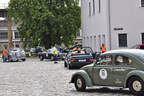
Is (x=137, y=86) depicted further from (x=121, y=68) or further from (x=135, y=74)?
(x=121, y=68)

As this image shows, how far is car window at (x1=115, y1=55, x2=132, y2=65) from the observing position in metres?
14.3

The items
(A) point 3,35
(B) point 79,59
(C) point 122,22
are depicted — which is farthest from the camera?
(A) point 3,35

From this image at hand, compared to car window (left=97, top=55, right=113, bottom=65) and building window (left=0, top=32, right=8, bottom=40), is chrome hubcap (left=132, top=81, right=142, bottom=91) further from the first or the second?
building window (left=0, top=32, right=8, bottom=40)

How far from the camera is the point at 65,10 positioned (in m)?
67.8

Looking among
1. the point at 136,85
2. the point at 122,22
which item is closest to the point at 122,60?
the point at 136,85

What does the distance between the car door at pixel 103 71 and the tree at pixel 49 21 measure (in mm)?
49762

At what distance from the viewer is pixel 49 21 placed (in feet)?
215

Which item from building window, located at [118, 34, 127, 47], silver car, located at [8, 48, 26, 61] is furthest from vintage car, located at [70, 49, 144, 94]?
silver car, located at [8, 48, 26, 61]

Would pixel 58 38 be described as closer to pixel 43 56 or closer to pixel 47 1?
pixel 47 1

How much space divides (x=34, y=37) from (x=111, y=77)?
53.2m

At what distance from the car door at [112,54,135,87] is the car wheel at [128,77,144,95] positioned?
0.37m

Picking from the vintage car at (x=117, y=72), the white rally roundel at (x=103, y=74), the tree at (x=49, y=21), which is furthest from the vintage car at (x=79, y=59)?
the tree at (x=49, y=21)

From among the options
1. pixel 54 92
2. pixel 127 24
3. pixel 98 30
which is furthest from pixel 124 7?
pixel 54 92

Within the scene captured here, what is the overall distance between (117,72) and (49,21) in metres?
51.5
